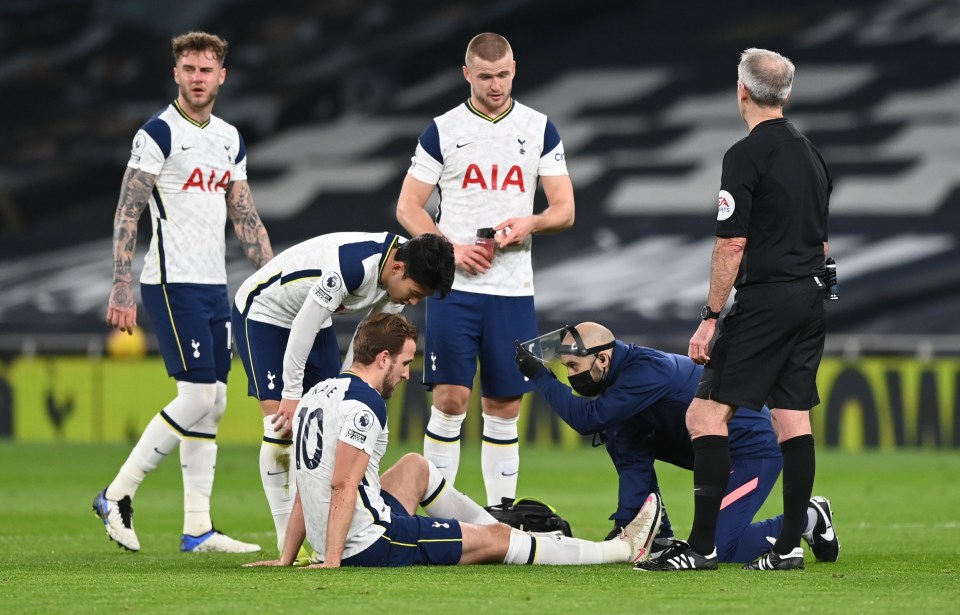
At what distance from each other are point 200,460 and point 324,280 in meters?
1.89

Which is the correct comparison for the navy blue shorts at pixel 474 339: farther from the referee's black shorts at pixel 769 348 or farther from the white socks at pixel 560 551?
the referee's black shorts at pixel 769 348

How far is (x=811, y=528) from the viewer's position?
694 cm

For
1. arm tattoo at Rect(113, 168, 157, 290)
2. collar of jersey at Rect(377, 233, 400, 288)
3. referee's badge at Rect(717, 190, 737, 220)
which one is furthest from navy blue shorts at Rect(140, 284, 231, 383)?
referee's badge at Rect(717, 190, 737, 220)

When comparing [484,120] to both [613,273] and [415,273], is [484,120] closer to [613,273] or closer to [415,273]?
[415,273]

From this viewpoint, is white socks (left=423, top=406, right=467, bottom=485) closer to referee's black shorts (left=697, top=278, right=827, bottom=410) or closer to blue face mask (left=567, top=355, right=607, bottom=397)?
blue face mask (left=567, top=355, right=607, bottom=397)

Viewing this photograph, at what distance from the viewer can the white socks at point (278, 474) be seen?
7270 mm

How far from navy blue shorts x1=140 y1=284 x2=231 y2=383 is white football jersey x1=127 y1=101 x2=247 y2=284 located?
59 mm

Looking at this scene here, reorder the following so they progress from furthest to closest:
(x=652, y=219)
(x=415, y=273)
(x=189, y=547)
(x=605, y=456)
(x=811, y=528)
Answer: (x=652, y=219)
(x=605, y=456)
(x=189, y=547)
(x=811, y=528)
(x=415, y=273)

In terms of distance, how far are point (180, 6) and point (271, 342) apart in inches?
783

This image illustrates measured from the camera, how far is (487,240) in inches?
304

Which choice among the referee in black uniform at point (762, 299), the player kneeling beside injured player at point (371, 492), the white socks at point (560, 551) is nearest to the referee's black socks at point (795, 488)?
the referee in black uniform at point (762, 299)

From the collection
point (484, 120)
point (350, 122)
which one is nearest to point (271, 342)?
point (484, 120)

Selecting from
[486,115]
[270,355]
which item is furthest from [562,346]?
[486,115]

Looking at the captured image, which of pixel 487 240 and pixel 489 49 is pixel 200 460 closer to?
pixel 487 240
